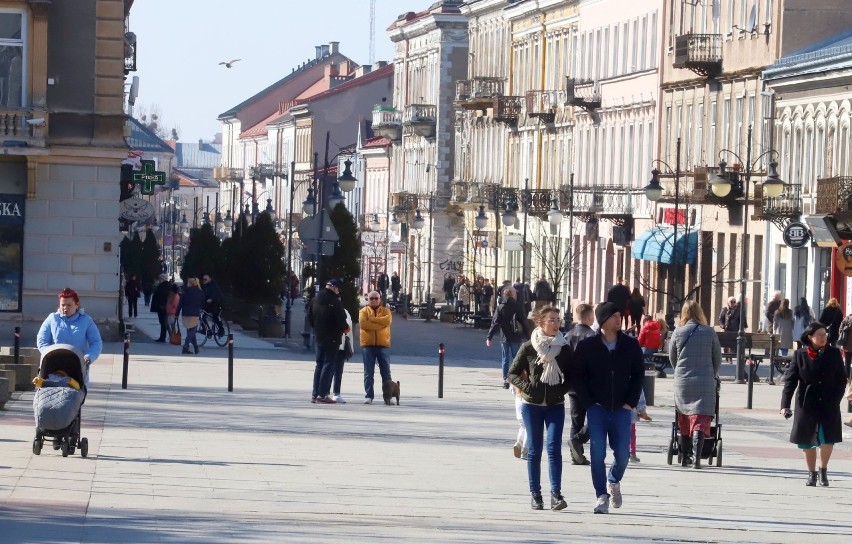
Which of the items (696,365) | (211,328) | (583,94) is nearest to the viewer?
(696,365)

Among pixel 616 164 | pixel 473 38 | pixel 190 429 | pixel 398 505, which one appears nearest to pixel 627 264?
pixel 616 164

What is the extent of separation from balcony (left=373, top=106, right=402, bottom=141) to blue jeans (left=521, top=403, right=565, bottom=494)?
3522 inches

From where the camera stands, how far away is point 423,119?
9769 cm

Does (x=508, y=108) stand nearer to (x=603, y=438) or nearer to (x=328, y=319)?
(x=328, y=319)

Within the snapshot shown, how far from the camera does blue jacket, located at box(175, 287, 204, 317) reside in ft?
131

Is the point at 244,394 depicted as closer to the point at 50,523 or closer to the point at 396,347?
the point at 50,523

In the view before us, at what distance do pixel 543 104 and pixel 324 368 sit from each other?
52.2 meters

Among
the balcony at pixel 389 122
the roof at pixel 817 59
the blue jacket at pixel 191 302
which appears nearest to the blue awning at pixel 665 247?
the roof at pixel 817 59

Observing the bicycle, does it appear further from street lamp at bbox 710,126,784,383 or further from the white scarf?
the white scarf

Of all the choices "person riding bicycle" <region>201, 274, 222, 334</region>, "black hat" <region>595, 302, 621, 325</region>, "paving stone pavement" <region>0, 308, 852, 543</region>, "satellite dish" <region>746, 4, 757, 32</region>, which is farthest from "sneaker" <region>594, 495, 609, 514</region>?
"satellite dish" <region>746, 4, 757, 32</region>

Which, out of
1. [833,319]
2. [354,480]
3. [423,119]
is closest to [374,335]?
[354,480]

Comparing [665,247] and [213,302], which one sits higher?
[665,247]

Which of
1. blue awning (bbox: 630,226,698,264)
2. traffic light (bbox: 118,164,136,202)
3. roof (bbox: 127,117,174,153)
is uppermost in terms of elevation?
roof (bbox: 127,117,174,153)

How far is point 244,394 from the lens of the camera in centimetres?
2864
